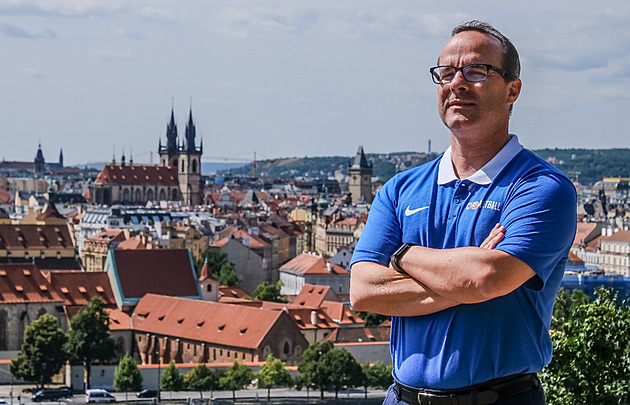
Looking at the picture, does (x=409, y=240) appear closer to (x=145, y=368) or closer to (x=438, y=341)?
(x=438, y=341)

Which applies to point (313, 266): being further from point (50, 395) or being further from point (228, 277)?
point (50, 395)

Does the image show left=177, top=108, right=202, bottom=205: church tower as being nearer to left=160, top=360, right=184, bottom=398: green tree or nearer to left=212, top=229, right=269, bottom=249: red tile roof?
left=212, top=229, right=269, bottom=249: red tile roof

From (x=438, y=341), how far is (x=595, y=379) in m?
8.03

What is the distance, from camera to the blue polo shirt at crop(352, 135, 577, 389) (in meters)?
4.04

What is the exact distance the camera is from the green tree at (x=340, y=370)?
47.4 m

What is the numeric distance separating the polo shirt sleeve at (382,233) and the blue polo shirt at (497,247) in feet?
0.23

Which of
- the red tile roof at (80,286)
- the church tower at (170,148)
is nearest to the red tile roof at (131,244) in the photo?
the red tile roof at (80,286)

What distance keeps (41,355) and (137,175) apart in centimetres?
10316

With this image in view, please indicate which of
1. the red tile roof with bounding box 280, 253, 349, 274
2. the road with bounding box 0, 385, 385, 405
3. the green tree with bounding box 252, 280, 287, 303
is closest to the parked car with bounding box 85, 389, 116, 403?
the road with bounding box 0, 385, 385, 405

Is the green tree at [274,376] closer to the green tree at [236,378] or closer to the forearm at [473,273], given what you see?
the green tree at [236,378]

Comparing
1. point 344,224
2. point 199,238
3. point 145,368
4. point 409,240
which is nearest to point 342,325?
point 145,368

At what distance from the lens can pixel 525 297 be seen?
4.12 metres

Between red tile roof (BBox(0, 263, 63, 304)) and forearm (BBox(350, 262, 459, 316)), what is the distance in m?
53.3

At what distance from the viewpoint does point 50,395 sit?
47.0 meters
